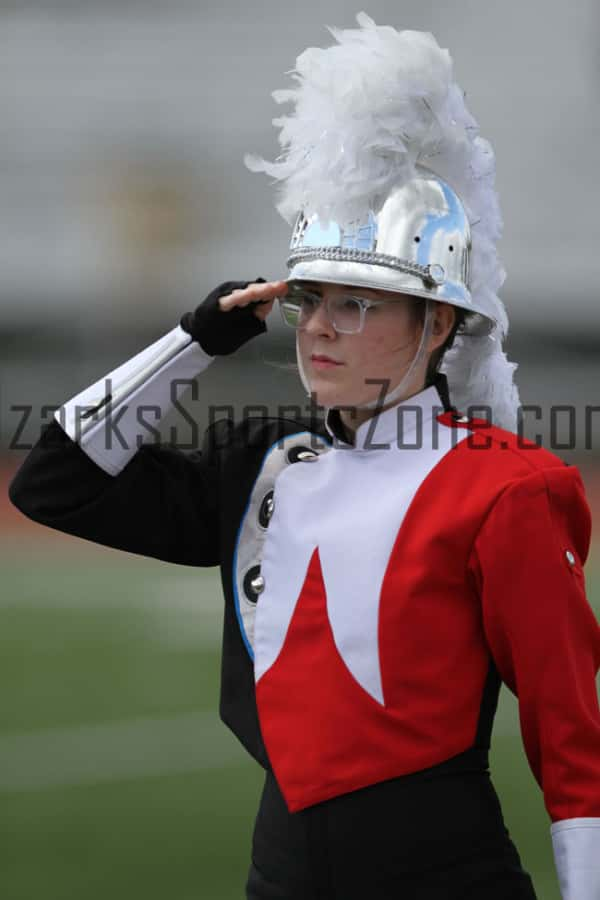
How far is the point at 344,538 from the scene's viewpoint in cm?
168

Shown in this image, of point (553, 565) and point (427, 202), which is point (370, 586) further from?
point (427, 202)

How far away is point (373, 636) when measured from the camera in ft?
5.30

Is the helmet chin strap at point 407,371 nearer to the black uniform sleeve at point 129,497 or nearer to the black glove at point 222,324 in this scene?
the black glove at point 222,324

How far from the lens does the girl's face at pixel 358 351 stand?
5.65ft

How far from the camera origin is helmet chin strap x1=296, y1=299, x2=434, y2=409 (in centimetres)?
175

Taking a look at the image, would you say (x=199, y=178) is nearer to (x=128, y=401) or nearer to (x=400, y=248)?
(x=128, y=401)

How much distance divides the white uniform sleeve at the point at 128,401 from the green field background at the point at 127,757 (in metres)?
1.51

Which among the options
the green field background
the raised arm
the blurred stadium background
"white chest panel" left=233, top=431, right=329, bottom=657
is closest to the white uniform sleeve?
the raised arm

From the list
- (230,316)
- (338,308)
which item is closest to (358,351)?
(338,308)

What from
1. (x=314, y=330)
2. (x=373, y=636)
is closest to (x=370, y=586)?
(x=373, y=636)

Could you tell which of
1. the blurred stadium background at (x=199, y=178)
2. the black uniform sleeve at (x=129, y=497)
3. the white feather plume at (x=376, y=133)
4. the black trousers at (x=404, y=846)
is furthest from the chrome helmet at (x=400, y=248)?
the blurred stadium background at (x=199, y=178)

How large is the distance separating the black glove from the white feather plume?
5.5 inches

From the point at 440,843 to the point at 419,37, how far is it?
39.7 inches

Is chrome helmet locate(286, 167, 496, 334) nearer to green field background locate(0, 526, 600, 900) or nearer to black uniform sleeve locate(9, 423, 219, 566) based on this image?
black uniform sleeve locate(9, 423, 219, 566)
